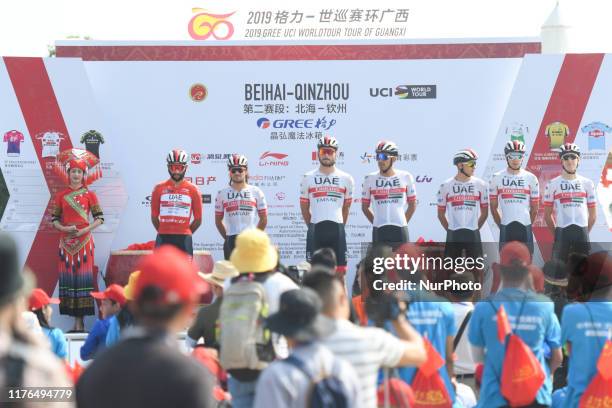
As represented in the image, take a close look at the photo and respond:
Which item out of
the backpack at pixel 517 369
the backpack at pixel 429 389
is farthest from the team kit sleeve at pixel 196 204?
the backpack at pixel 517 369

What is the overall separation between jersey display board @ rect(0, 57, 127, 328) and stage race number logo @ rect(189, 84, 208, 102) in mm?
1244

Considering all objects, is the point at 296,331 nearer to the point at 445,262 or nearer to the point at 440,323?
the point at 440,323

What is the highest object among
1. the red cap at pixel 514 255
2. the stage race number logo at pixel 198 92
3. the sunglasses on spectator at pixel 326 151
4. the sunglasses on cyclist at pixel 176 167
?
the stage race number logo at pixel 198 92

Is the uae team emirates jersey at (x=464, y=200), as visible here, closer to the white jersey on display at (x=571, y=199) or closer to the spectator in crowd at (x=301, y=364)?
the white jersey on display at (x=571, y=199)

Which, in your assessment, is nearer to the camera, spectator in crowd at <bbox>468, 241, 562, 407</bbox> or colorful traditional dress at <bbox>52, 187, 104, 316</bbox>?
spectator in crowd at <bbox>468, 241, 562, 407</bbox>

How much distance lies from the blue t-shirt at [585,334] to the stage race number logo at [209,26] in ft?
29.0

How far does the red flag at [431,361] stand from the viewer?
5.91 m

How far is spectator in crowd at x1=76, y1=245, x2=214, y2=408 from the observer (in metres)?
3.61

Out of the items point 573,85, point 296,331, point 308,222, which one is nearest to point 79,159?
point 308,222

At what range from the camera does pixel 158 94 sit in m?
13.7

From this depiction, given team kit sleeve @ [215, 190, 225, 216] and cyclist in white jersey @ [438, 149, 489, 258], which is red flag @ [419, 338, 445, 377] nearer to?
cyclist in white jersey @ [438, 149, 489, 258]

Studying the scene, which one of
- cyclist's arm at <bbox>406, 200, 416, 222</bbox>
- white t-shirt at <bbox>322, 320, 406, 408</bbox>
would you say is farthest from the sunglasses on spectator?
white t-shirt at <bbox>322, 320, 406, 408</bbox>

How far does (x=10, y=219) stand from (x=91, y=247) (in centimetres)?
137

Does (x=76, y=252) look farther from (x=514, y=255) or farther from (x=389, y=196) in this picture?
(x=514, y=255)
